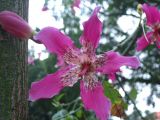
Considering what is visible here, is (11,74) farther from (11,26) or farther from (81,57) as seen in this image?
(81,57)

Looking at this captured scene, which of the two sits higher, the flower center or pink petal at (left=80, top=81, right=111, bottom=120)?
the flower center

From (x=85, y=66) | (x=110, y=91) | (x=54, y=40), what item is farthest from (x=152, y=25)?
(x=54, y=40)

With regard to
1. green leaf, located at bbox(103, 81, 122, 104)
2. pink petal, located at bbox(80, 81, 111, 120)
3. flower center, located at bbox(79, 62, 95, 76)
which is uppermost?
flower center, located at bbox(79, 62, 95, 76)

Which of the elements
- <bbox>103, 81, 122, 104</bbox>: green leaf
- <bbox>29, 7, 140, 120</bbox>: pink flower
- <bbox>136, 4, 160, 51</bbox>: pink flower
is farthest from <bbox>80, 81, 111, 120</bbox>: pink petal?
<bbox>136, 4, 160, 51</bbox>: pink flower

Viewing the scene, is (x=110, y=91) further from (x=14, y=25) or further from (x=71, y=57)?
(x=14, y=25)

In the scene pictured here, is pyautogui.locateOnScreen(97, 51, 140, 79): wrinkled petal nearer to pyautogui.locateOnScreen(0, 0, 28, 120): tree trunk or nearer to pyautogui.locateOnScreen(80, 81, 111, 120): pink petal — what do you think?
pyautogui.locateOnScreen(80, 81, 111, 120): pink petal

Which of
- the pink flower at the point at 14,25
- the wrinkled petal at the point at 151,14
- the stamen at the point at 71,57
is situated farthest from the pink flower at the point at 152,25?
the pink flower at the point at 14,25

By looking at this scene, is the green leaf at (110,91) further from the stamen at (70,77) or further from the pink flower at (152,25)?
the pink flower at (152,25)
